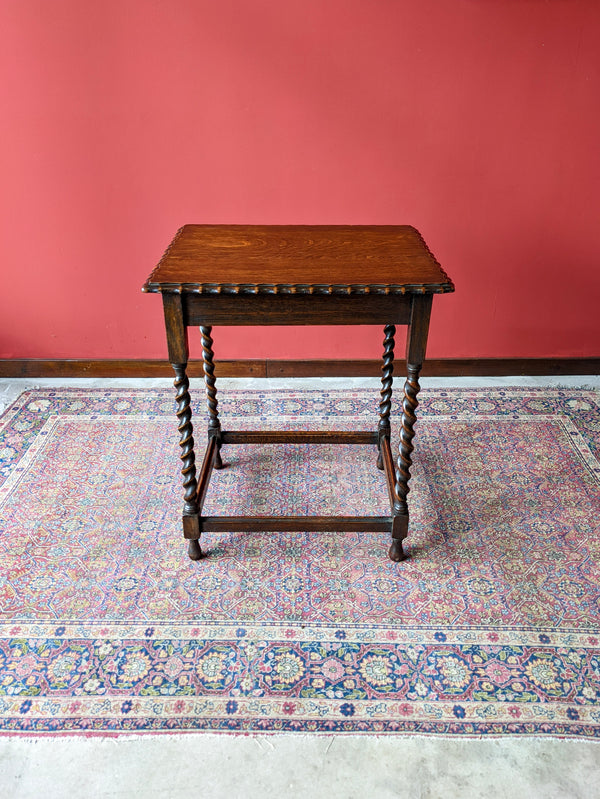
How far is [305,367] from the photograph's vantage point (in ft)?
11.4

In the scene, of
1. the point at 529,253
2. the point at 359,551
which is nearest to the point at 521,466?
the point at 359,551

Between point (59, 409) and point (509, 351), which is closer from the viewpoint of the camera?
point (59, 409)

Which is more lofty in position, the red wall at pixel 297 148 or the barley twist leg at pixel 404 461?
the red wall at pixel 297 148

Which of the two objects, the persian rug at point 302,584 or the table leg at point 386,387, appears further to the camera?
the table leg at point 386,387

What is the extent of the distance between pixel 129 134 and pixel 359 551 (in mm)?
2243

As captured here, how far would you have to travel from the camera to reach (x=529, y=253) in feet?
10.6

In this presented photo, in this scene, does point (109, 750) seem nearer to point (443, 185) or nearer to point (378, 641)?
point (378, 641)

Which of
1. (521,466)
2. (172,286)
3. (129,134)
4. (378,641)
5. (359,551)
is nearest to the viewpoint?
(172,286)

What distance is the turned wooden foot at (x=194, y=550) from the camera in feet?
7.34

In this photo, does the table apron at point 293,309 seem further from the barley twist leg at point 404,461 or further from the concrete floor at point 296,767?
the concrete floor at point 296,767

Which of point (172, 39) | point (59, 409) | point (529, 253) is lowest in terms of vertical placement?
point (59, 409)

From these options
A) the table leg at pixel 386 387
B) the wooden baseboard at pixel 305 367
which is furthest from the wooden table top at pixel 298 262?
the wooden baseboard at pixel 305 367

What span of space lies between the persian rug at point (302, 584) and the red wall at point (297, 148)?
0.59 metres

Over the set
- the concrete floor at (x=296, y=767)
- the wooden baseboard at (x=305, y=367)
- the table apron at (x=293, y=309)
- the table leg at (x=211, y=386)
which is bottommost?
the wooden baseboard at (x=305, y=367)
